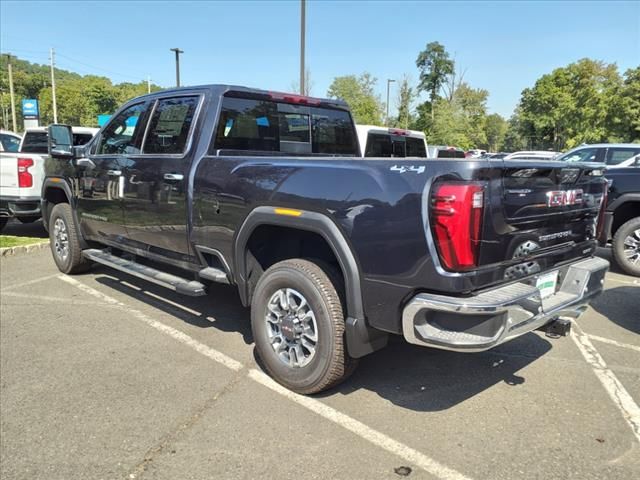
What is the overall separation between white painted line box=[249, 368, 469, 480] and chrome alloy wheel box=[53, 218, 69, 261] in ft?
12.3

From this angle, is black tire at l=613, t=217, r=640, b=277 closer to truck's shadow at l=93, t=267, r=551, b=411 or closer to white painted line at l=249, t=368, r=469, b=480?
truck's shadow at l=93, t=267, r=551, b=411

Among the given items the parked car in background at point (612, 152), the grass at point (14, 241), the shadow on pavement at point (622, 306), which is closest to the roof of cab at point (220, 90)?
the shadow on pavement at point (622, 306)

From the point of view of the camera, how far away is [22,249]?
7.81 metres

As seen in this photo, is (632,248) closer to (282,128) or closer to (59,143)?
(282,128)

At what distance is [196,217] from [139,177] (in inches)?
37.0

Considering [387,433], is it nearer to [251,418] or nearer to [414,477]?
[414,477]

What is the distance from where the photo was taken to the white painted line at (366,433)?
2574mm

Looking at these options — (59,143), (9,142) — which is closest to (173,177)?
(59,143)

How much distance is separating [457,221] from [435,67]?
54122mm

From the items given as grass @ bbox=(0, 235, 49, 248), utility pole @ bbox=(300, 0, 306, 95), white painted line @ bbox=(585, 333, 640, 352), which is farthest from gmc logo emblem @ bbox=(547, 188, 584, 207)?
utility pole @ bbox=(300, 0, 306, 95)

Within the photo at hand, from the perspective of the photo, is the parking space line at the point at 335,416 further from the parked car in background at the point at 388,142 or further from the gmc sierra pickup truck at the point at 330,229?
the parked car in background at the point at 388,142

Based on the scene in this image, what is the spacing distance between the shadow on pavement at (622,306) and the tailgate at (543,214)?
2017 mm

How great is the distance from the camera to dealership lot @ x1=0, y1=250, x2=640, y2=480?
8.63 feet

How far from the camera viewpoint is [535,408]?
10.6 ft
